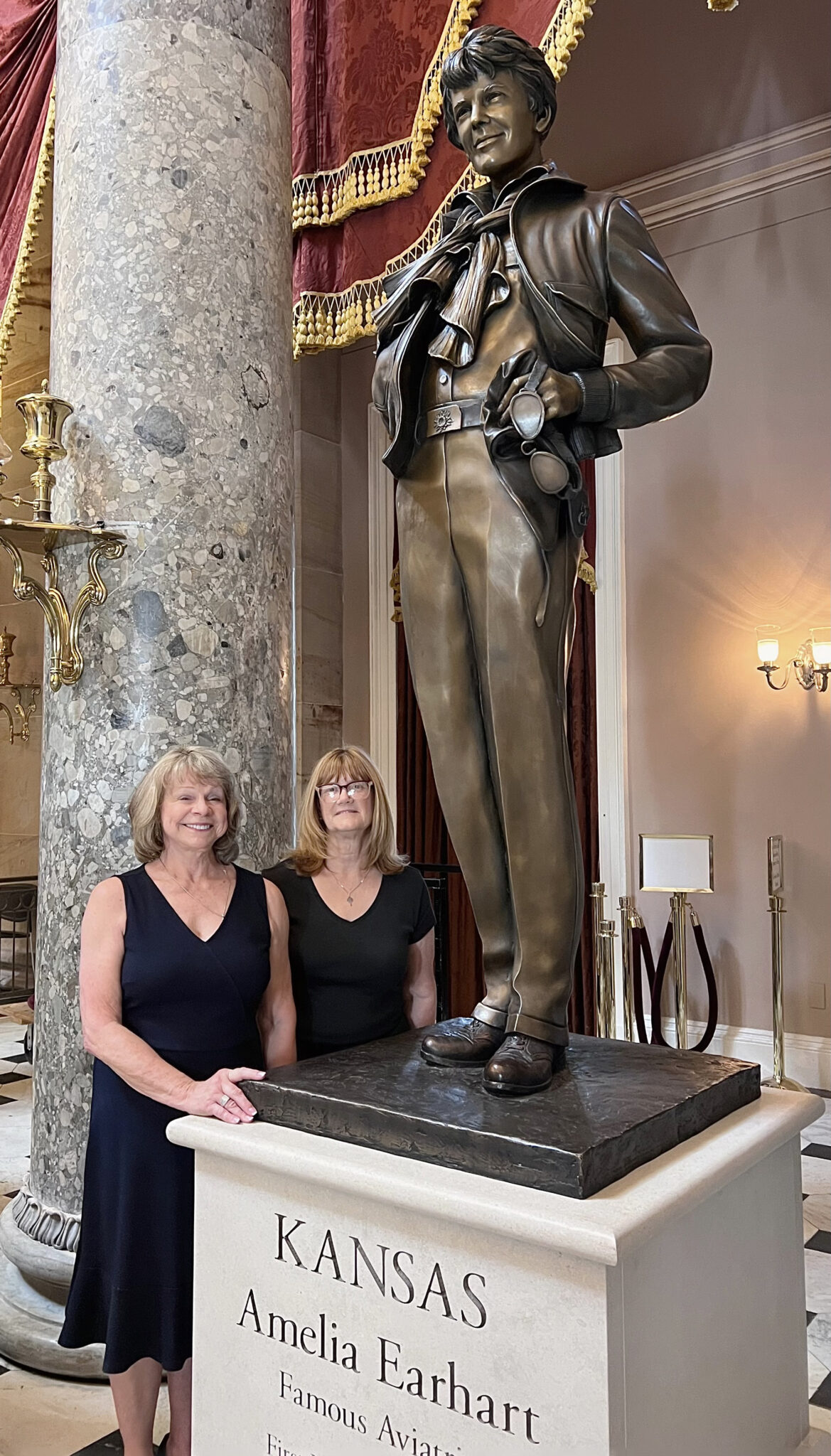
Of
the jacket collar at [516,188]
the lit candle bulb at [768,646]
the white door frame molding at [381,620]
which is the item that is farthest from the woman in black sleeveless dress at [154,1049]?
the white door frame molding at [381,620]

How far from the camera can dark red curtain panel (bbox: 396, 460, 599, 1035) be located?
24.0 feet

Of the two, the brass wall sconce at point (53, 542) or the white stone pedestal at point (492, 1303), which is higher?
the brass wall sconce at point (53, 542)

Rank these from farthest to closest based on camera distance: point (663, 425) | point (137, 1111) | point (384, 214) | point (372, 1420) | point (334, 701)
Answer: point (334, 701) → point (663, 425) → point (384, 214) → point (137, 1111) → point (372, 1420)

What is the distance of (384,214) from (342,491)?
5356 millimetres

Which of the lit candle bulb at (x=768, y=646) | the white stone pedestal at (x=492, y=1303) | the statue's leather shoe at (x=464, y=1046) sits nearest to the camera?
the white stone pedestal at (x=492, y=1303)

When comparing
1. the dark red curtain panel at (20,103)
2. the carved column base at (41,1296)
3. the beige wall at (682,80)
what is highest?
the beige wall at (682,80)

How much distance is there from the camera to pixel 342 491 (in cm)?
899

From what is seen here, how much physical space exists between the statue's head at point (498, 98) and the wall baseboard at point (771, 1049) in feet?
17.6

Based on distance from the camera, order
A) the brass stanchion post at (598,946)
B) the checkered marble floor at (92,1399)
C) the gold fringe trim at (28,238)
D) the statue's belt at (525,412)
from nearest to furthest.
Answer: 1. the statue's belt at (525,412)
2. the checkered marble floor at (92,1399)
3. the gold fringe trim at (28,238)
4. the brass stanchion post at (598,946)

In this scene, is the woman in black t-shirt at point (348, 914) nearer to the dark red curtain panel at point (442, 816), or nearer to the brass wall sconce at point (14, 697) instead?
the dark red curtain panel at point (442, 816)

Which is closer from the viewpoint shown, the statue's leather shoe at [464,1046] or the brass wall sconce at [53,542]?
the statue's leather shoe at [464,1046]

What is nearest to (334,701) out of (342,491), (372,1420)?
(342,491)

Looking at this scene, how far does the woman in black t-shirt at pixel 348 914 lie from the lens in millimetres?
2250

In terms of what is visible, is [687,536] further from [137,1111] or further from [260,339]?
[137,1111]
